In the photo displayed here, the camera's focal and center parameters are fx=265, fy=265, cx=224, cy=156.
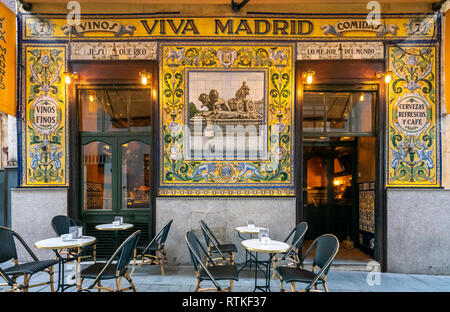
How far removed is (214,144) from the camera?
530 cm

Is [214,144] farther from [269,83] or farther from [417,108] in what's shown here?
[417,108]

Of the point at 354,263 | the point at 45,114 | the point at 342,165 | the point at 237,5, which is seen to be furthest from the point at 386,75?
the point at 45,114

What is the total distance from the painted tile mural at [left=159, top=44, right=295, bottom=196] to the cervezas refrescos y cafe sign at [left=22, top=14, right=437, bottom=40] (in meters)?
0.31

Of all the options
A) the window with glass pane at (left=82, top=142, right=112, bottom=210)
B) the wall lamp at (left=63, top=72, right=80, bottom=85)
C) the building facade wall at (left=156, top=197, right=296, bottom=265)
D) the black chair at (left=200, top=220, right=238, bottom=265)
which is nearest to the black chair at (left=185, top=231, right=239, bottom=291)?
the black chair at (left=200, top=220, right=238, bottom=265)

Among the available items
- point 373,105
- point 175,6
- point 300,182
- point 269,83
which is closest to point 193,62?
point 175,6

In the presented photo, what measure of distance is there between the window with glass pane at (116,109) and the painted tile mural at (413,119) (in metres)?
4.97

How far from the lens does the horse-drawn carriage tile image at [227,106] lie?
533 centimetres

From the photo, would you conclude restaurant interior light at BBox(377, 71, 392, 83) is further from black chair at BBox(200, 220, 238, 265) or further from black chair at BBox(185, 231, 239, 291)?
black chair at BBox(185, 231, 239, 291)

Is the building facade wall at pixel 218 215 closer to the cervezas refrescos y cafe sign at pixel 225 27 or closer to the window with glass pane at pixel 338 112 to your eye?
the window with glass pane at pixel 338 112

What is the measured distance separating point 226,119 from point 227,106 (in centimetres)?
26

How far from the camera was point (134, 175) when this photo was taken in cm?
562

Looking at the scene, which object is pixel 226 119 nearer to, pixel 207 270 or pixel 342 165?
pixel 207 270

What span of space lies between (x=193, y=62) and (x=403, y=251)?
18.1 feet

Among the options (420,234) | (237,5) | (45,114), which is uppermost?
(237,5)
